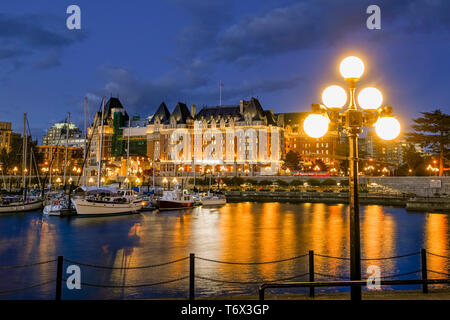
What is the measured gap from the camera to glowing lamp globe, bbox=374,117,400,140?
20.8 feet

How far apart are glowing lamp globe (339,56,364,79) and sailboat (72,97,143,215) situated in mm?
→ 42979

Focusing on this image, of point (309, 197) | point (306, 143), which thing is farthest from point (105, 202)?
point (306, 143)

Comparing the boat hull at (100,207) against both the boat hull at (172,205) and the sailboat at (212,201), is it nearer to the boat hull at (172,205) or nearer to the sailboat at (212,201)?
the boat hull at (172,205)

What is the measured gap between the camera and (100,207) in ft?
150

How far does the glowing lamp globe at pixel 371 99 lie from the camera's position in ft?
20.8

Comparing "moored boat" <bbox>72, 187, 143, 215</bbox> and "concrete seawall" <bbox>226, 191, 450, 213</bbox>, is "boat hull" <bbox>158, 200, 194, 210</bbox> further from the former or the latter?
"concrete seawall" <bbox>226, 191, 450, 213</bbox>

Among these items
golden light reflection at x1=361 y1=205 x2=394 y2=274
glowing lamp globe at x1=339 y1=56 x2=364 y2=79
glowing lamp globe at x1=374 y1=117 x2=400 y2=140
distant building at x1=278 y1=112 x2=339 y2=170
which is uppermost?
distant building at x1=278 y1=112 x2=339 y2=170

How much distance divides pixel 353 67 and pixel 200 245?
23.0 metres

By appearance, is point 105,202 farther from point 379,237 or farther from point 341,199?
point 341,199

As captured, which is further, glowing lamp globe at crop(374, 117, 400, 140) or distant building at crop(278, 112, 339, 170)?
distant building at crop(278, 112, 339, 170)

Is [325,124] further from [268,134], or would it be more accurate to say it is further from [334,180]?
[268,134]

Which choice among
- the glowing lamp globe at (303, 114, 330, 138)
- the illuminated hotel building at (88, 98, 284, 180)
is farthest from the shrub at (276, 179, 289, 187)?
the glowing lamp globe at (303, 114, 330, 138)

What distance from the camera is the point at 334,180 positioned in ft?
277
